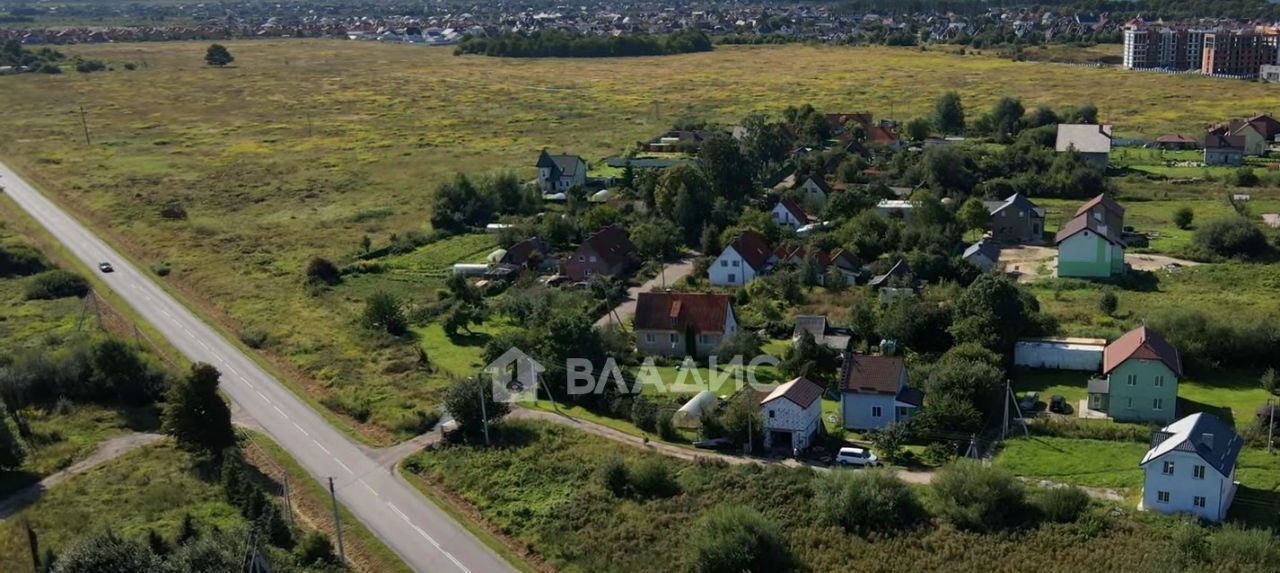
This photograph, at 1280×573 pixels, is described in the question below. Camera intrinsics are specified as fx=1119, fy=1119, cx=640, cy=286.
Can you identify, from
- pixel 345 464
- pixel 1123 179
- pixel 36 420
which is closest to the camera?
pixel 345 464

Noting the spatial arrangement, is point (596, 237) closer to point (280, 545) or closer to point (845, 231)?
point (845, 231)

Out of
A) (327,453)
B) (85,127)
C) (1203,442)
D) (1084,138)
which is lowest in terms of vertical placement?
(327,453)

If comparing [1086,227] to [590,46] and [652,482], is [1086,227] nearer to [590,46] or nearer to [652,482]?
[652,482]

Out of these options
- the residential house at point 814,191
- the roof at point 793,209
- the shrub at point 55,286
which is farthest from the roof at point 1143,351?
the shrub at point 55,286

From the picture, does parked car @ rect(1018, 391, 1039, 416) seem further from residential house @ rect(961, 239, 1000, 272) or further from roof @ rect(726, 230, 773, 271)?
roof @ rect(726, 230, 773, 271)

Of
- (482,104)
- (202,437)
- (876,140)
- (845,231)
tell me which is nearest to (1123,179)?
(876,140)

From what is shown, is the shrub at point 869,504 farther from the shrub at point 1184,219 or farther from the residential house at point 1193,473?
the shrub at point 1184,219

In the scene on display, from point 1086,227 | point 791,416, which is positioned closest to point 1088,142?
point 1086,227
